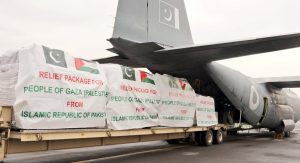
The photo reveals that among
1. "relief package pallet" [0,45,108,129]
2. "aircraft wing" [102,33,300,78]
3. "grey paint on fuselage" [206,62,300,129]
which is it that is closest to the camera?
"relief package pallet" [0,45,108,129]

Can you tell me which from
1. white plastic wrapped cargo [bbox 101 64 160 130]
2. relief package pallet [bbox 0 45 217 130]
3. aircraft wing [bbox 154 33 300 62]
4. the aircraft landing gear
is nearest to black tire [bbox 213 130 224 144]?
the aircraft landing gear

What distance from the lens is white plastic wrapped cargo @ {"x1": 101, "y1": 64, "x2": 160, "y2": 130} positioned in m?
9.12

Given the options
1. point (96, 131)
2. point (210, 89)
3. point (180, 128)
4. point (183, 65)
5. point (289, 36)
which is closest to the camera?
point (96, 131)

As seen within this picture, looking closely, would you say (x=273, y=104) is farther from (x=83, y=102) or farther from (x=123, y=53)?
(x=83, y=102)

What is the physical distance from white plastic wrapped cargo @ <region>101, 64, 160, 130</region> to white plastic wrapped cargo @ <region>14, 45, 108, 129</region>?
0.36 m

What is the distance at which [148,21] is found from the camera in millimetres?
12133

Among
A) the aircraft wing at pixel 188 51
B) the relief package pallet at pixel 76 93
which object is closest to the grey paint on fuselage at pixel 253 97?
the aircraft wing at pixel 188 51

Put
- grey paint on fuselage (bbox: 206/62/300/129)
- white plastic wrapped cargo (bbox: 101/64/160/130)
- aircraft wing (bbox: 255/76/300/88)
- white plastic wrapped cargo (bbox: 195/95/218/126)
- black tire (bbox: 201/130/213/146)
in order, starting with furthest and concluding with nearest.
A: aircraft wing (bbox: 255/76/300/88), grey paint on fuselage (bbox: 206/62/300/129), black tire (bbox: 201/130/213/146), white plastic wrapped cargo (bbox: 195/95/218/126), white plastic wrapped cargo (bbox: 101/64/160/130)

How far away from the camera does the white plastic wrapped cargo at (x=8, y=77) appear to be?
711cm

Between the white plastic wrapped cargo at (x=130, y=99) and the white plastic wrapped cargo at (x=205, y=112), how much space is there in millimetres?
2985

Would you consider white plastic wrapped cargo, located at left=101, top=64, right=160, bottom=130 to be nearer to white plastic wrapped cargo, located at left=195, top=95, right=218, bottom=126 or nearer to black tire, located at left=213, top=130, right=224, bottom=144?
white plastic wrapped cargo, located at left=195, top=95, right=218, bottom=126

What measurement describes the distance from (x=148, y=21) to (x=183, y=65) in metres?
2.57

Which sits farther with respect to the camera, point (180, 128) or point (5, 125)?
point (180, 128)

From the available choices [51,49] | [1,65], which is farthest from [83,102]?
[1,65]
